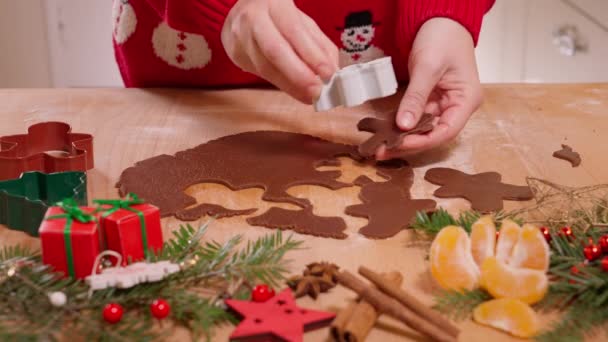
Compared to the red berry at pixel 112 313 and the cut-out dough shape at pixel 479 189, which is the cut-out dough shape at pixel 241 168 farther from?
the red berry at pixel 112 313

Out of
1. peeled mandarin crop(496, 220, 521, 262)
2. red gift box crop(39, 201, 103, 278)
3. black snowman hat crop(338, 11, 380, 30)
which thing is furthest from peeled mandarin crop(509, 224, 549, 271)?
black snowman hat crop(338, 11, 380, 30)

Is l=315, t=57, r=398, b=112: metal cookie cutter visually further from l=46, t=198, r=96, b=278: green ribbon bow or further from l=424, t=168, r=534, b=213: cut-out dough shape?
l=46, t=198, r=96, b=278: green ribbon bow

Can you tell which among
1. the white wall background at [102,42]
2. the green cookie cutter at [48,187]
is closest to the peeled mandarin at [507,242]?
the green cookie cutter at [48,187]

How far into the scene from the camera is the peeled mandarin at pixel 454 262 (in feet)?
2.79

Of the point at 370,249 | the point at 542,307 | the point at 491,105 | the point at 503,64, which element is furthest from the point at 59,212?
the point at 503,64

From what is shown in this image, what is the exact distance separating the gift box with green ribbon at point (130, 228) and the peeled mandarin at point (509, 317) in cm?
41

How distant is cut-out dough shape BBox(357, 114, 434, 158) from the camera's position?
131cm

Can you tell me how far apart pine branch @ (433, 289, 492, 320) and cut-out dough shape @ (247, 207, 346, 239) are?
0.77 ft

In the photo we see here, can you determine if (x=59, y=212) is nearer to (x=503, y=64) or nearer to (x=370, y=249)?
(x=370, y=249)

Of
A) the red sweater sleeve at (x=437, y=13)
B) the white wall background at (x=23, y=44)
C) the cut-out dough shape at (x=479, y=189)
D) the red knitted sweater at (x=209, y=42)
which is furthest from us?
the white wall background at (x=23, y=44)

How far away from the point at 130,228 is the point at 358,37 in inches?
40.5

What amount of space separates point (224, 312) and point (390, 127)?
640 millimetres

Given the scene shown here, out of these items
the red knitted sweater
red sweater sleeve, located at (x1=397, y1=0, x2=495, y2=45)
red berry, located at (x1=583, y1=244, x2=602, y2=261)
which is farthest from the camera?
the red knitted sweater

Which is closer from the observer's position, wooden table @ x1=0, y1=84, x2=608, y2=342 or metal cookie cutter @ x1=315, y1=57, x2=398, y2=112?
wooden table @ x1=0, y1=84, x2=608, y2=342
